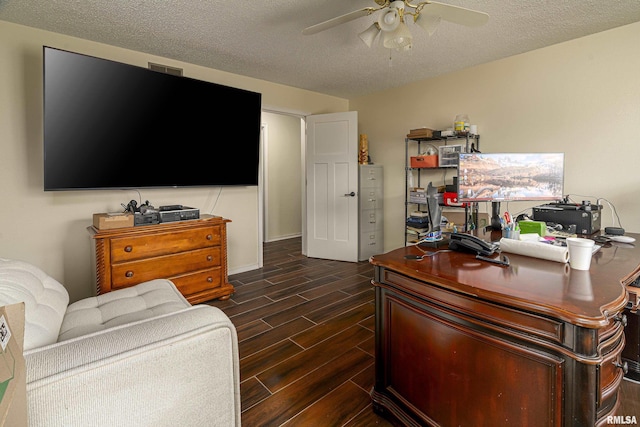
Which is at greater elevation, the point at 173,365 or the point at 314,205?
the point at 314,205

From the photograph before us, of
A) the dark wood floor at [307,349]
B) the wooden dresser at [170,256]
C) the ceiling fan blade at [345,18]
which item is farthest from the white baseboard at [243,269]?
the ceiling fan blade at [345,18]

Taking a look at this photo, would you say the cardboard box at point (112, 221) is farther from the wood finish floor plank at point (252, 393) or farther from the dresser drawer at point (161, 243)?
the wood finish floor plank at point (252, 393)

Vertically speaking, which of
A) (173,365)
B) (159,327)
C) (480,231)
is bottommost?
(173,365)

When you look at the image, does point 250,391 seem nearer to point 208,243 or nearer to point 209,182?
point 208,243

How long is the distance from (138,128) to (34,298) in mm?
1805

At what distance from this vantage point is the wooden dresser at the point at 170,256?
7.77ft

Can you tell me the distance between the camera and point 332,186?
4.38 meters

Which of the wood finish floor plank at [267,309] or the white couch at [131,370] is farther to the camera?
the wood finish floor plank at [267,309]

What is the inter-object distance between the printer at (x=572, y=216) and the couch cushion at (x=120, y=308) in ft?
7.55

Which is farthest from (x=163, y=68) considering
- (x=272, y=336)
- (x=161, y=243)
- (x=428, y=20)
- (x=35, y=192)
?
(x=272, y=336)

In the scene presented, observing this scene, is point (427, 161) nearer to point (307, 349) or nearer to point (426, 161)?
point (426, 161)

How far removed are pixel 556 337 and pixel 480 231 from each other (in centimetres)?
130

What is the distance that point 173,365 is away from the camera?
3.07 feet

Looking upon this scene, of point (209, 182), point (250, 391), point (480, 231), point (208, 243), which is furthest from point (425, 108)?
point (250, 391)
